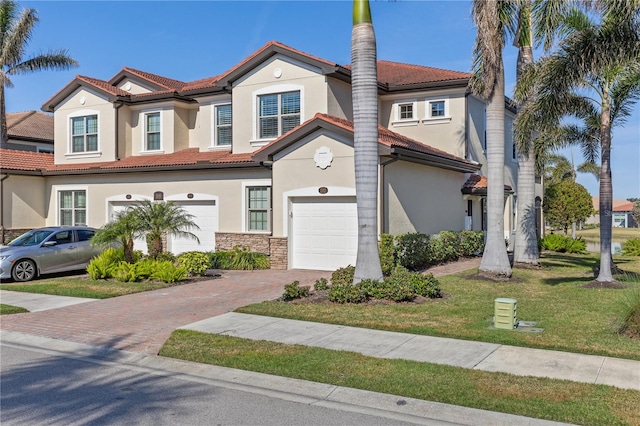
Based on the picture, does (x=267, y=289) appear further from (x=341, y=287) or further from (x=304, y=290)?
(x=341, y=287)

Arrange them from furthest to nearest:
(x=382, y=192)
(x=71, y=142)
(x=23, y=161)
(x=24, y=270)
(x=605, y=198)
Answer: (x=71, y=142), (x=23, y=161), (x=382, y=192), (x=24, y=270), (x=605, y=198)

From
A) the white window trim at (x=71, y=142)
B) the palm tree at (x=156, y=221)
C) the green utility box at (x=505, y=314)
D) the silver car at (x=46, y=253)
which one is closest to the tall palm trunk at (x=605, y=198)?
the green utility box at (x=505, y=314)

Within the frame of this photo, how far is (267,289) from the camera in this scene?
44.8ft

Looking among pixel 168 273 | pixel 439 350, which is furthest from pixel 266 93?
pixel 439 350

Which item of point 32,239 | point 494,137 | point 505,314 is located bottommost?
point 505,314

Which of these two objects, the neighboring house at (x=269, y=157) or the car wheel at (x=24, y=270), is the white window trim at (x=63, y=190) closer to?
the neighboring house at (x=269, y=157)

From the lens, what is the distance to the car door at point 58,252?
16.1m

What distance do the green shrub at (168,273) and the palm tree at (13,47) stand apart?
2030 centimetres

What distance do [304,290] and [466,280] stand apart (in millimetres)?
5034

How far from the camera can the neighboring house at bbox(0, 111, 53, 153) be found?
3350cm

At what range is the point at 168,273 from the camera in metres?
14.8

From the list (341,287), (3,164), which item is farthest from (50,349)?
(3,164)

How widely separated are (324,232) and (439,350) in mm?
9599

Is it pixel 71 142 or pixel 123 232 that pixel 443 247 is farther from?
pixel 71 142
